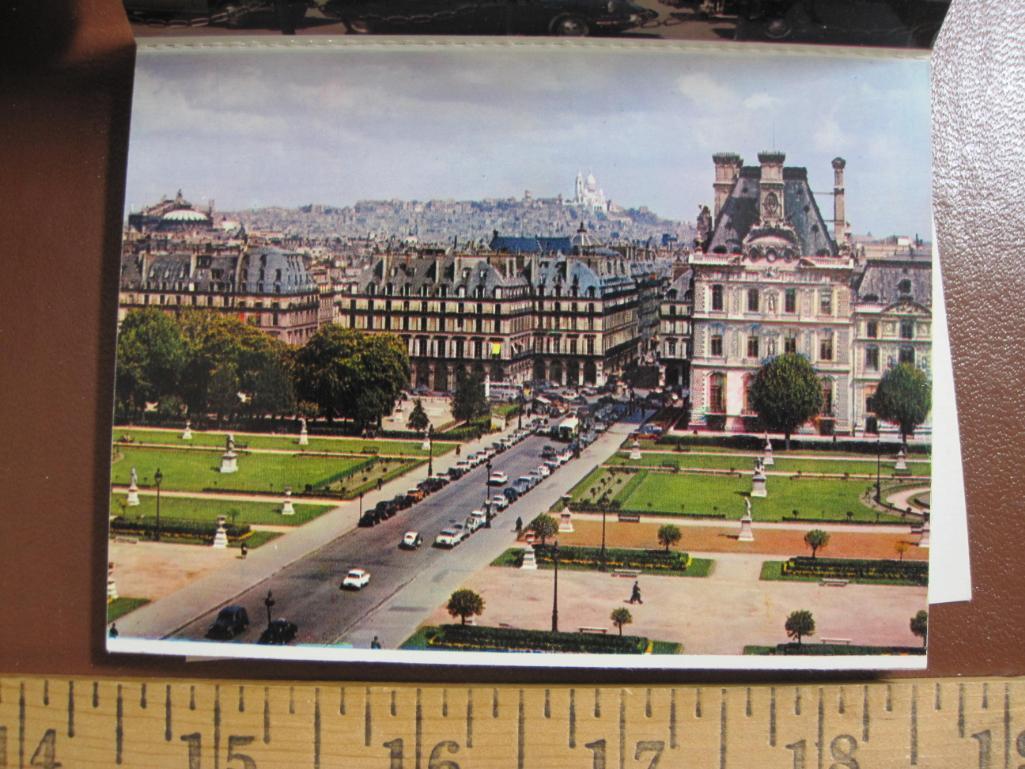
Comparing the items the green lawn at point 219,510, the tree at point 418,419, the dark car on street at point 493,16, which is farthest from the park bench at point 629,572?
the dark car on street at point 493,16

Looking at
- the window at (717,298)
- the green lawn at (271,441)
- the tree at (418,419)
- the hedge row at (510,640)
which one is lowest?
the hedge row at (510,640)

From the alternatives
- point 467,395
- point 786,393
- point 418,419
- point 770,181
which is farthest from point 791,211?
point 418,419

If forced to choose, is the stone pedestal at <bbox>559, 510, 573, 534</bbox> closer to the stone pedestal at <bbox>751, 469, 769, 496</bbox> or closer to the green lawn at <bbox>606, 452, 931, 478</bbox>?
the green lawn at <bbox>606, 452, 931, 478</bbox>

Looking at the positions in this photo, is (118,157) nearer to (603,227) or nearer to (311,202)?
(311,202)

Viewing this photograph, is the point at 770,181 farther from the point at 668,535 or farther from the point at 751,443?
the point at 668,535

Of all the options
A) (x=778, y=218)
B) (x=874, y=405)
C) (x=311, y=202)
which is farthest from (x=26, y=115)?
(x=874, y=405)

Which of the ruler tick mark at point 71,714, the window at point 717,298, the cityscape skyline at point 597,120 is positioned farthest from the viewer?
the window at point 717,298

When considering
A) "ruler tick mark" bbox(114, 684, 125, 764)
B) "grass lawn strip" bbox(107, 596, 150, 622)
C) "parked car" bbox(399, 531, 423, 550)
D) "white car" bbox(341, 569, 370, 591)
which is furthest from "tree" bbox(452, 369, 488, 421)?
"ruler tick mark" bbox(114, 684, 125, 764)

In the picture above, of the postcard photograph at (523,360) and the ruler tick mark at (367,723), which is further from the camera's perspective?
the postcard photograph at (523,360)

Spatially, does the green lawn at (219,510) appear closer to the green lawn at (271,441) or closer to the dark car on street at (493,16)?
the green lawn at (271,441)
